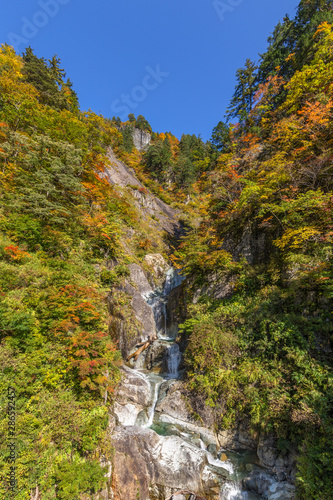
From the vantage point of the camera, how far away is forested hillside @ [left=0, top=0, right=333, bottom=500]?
545cm

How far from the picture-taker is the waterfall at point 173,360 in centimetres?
1201

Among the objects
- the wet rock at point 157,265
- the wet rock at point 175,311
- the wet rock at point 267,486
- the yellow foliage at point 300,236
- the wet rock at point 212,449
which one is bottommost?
the wet rock at point 212,449

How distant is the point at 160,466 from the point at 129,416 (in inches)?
90.2

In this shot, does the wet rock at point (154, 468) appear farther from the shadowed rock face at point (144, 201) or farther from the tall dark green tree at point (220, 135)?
the tall dark green tree at point (220, 135)

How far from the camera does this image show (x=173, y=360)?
1243 cm

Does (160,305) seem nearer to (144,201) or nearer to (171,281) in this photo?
(171,281)

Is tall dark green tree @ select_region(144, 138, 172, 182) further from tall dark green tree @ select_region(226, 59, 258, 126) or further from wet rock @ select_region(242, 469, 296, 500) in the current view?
wet rock @ select_region(242, 469, 296, 500)

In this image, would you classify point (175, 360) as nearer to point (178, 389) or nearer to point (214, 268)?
point (178, 389)

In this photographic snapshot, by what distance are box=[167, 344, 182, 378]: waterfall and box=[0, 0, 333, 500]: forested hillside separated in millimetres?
1077

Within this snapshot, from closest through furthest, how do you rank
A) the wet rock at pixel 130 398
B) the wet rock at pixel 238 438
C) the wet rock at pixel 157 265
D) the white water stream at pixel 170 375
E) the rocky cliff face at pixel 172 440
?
the rocky cliff face at pixel 172 440 → the white water stream at pixel 170 375 → the wet rock at pixel 238 438 → the wet rock at pixel 130 398 → the wet rock at pixel 157 265

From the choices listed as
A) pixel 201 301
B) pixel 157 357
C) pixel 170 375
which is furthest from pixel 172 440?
pixel 201 301

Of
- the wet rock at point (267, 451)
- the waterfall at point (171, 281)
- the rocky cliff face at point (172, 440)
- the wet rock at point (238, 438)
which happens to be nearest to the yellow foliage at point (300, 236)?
the rocky cliff face at point (172, 440)

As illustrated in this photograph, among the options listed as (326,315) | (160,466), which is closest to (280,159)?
(326,315)

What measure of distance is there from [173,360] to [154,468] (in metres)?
5.89
